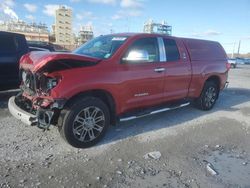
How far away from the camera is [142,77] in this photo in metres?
4.66

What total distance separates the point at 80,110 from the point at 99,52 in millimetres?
1328

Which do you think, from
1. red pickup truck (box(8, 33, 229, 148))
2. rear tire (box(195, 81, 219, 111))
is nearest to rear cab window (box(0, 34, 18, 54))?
red pickup truck (box(8, 33, 229, 148))

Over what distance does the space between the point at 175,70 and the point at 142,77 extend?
109 centimetres

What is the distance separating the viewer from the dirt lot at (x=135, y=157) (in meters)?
3.23

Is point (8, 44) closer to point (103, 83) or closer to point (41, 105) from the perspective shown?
point (41, 105)

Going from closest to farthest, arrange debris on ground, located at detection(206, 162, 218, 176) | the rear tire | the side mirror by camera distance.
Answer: debris on ground, located at detection(206, 162, 218, 176)
the side mirror
the rear tire

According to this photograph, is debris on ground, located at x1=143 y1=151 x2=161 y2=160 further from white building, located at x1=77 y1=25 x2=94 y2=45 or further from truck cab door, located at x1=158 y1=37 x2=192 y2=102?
white building, located at x1=77 y1=25 x2=94 y2=45

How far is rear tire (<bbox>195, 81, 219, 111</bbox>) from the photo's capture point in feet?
21.7

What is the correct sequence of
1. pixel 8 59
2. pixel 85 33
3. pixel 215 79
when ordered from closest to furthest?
1. pixel 8 59
2. pixel 215 79
3. pixel 85 33

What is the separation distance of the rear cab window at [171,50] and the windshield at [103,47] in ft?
3.52

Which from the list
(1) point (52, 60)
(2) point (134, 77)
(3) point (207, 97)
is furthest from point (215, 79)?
(1) point (52, 60)

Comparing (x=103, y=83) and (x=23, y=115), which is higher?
(x=103, y=83)

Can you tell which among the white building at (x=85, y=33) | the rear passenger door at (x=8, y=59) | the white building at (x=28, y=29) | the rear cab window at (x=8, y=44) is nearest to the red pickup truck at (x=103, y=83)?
the rear passenger door at (x=8, y=59)

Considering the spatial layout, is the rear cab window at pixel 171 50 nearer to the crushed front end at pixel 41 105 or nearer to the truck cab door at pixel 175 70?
the truck cab door at pixel 175 70
